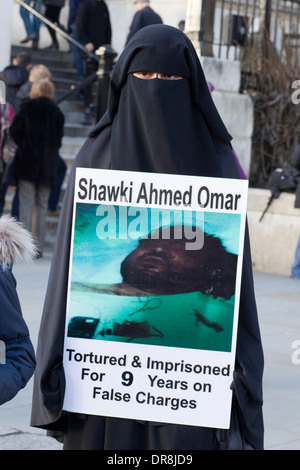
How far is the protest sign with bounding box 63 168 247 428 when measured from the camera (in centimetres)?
333

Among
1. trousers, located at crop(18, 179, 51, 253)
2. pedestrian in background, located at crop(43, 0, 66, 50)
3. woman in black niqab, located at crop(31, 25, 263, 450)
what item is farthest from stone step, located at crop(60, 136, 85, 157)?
woman in black niqab, located at crop(31, 25, 263, 450)

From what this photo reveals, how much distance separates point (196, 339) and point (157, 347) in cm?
13

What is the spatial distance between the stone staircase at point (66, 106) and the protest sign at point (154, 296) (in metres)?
9.66

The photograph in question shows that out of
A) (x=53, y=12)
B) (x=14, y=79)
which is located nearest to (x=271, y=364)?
(x=14, y=79)

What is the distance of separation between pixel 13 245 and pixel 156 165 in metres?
0.55

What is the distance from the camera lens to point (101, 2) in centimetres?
1661

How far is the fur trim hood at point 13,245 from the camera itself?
3.41 metres

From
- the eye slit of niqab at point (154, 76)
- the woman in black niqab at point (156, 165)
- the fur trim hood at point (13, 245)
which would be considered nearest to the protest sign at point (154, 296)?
the woman in black niqab at point (156, 165)

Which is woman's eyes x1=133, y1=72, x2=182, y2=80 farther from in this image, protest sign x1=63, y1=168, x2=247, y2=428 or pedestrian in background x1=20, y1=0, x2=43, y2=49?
pedestrian in background x1=20, y1=0, x2=43, y2=49

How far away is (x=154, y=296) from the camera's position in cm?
336

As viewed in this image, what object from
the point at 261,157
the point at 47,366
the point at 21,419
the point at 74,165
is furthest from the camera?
the point at 261,157

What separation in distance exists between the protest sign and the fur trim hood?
0.19 metres

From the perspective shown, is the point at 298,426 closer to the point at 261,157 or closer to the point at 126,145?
the point at 126,145
